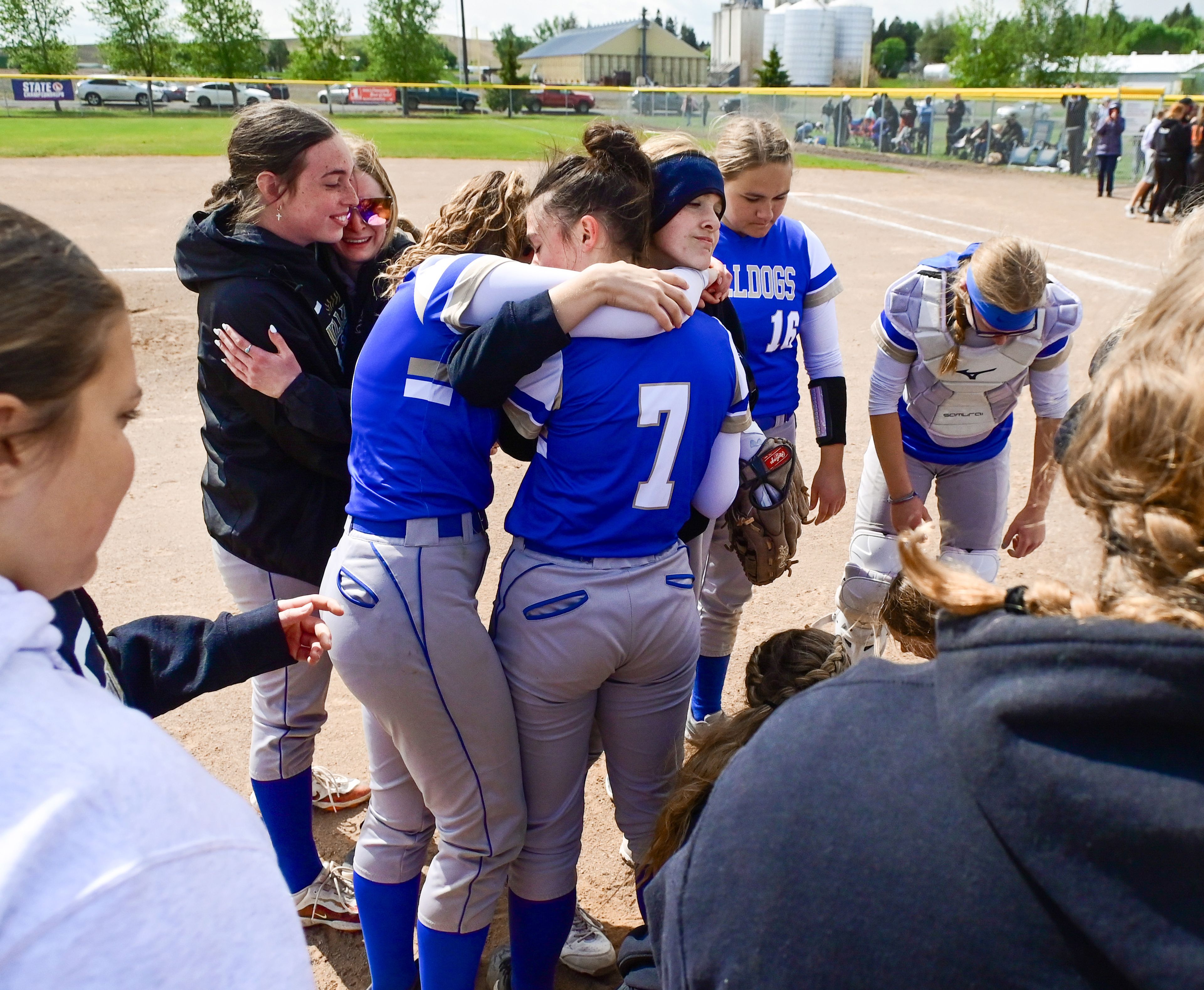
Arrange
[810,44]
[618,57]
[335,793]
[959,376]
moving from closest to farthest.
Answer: [335,793], [959,376], [810,44], [618,57]

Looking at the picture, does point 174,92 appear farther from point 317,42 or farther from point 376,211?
point 376,211

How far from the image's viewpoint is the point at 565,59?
10350 centimetres

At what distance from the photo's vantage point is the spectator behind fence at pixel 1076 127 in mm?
24328

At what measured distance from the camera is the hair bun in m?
2.33

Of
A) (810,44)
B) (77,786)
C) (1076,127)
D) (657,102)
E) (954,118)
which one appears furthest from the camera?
(810,44)

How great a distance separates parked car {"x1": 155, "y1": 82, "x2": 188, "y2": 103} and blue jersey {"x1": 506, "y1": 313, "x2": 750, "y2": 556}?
50.6 m

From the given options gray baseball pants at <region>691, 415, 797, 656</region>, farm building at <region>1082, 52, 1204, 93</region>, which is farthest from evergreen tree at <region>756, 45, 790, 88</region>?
gray baseball pants at <region>691, 415, 797, 656</region>

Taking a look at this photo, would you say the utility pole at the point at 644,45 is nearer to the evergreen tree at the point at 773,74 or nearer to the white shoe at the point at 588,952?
the evergreen tree at the point at 773,74

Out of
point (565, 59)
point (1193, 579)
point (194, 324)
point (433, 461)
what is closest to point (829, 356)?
point (433, 461)

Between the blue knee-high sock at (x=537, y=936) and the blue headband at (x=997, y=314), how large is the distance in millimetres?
2371

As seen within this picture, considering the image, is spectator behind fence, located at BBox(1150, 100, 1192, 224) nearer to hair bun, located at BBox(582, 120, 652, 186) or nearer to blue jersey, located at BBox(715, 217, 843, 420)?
blue jersey, located at BBox(715, 217, 843, 420)

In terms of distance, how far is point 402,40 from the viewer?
207 ft

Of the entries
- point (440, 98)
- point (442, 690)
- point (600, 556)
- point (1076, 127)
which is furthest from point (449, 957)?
point (440, 98)

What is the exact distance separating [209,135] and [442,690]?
3314 centimetres
